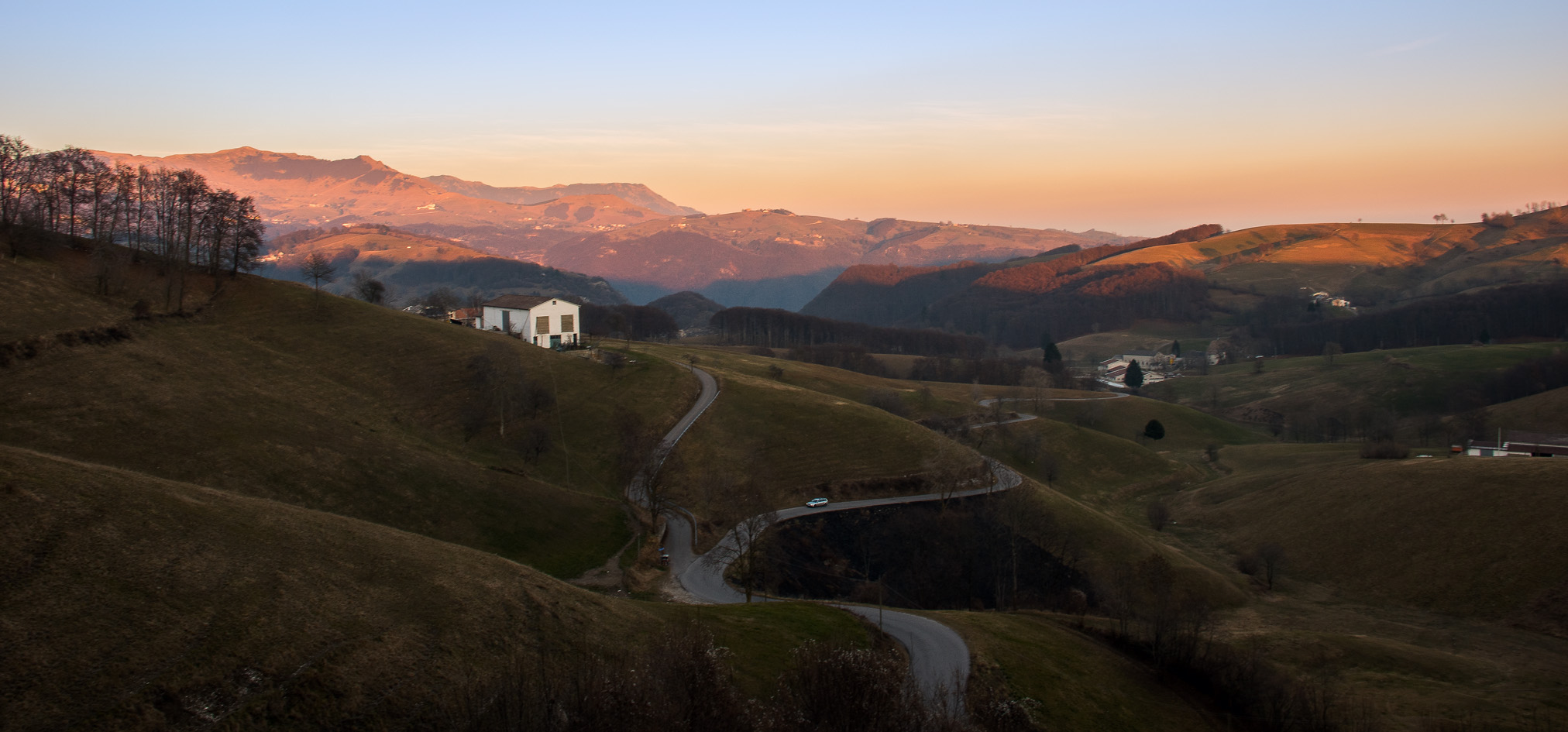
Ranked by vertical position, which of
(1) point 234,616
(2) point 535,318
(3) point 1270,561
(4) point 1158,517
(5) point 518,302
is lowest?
(4) point 1158,517

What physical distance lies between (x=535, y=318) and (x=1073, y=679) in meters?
80.0

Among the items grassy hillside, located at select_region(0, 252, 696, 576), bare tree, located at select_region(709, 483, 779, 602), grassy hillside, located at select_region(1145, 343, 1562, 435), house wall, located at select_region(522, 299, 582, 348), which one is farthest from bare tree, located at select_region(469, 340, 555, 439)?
grassy hillside, located at select_region(1145, 343, 1562, 435)

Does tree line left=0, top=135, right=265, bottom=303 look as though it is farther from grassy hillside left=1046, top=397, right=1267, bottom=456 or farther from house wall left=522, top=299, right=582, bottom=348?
grassy hillside left=1046, top=397, right=1267, bottom=456

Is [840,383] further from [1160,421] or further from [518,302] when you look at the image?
[1160,421]

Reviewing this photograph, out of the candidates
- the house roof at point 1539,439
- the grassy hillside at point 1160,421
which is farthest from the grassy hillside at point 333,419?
the house roof at point 1539,439

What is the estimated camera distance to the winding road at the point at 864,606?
30.6m

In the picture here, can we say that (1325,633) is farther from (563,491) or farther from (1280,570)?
(563,491)

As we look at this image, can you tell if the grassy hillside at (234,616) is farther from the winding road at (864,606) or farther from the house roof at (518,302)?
the house roof at (518,302)

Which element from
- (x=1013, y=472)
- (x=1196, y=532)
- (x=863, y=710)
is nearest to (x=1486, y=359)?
(x=1196, y=532)

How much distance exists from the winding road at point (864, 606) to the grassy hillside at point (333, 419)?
418 centimetres

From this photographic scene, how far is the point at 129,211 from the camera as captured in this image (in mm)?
80688

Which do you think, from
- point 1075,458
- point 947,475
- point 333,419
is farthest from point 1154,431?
point 333,419

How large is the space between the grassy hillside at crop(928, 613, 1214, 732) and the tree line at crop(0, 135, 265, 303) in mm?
70023

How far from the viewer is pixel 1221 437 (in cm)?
13012
